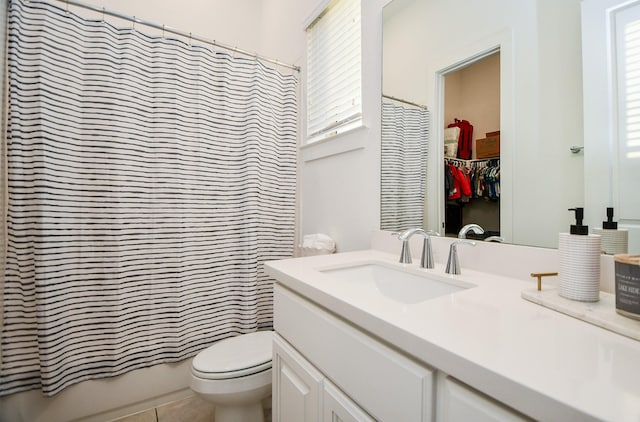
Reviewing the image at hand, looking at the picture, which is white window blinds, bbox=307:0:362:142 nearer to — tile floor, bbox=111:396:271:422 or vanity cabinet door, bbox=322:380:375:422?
vanity cabinet door, bbox=322:380:375:422

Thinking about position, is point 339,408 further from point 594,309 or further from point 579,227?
point 579,227

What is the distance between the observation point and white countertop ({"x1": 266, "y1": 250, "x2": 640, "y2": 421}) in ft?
1.01

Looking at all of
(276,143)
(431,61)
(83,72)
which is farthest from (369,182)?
(83,72)

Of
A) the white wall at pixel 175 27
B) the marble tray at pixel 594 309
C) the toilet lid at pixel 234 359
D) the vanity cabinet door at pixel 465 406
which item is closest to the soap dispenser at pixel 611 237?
the marble tray at pixel 594 309

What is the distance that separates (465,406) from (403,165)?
0.93 m

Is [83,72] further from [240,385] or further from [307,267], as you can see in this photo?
[240,385]

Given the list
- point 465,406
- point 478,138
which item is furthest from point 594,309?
point 478,138

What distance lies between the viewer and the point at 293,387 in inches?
32.5

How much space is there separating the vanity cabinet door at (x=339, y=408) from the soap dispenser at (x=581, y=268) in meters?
0.49

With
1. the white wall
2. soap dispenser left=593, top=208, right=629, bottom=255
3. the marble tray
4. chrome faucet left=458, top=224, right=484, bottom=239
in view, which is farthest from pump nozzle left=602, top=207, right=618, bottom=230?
the white wall

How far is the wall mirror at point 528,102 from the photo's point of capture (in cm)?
68

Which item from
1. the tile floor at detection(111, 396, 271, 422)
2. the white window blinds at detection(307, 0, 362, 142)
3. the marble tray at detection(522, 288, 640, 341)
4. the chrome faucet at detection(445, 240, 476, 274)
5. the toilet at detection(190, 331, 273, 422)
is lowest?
the tile floor at detection(111, 396, 271, 422)

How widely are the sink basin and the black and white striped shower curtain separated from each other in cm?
80

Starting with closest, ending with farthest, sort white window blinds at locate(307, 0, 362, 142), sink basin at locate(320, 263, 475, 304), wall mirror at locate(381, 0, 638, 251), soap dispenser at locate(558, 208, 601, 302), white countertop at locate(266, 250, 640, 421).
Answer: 1. white countertop at locate(266, 250, 640, 421)
2. soap dispenser at locate(558, 208, 601, 302)
3. wall mirror at locate(381, 0, 638, 251)
4. sink basin at locate(320, 263, 475, 304)
5. white window blinds at locate(307, 0, 362, 142)
